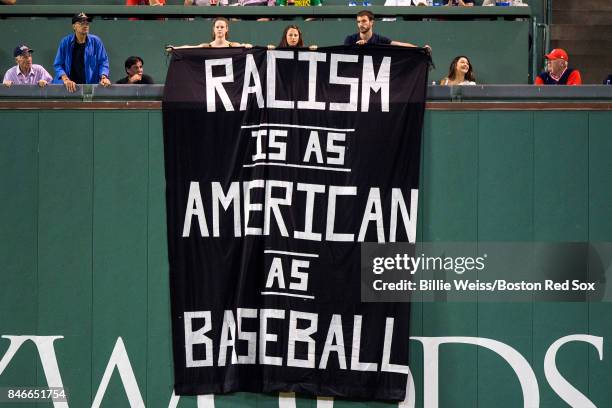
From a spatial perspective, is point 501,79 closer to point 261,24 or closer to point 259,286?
point 261,24

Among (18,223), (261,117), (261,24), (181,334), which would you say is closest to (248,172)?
(261,117)

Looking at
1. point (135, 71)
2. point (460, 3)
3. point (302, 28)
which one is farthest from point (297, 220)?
point (460, 3)

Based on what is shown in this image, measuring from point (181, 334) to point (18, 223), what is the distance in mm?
2069

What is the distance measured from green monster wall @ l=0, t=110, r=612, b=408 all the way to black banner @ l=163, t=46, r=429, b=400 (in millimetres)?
243

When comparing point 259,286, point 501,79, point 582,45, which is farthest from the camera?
point 582,45

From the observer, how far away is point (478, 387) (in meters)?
10.9

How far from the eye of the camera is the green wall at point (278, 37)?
596 inches

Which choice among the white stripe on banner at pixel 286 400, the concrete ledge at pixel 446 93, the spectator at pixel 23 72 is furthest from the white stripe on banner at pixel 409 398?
the spectator at pixel 23 72

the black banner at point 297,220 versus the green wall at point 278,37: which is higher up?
the green wall at point 278,37

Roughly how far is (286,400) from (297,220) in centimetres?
184

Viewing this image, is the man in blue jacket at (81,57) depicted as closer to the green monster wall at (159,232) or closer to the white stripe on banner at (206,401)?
the green monster wall at (159,232)

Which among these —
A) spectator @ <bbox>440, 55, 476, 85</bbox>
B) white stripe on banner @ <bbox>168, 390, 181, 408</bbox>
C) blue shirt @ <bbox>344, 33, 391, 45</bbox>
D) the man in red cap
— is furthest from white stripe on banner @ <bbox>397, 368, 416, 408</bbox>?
the man in red cap

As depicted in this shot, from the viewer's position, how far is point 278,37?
49.7 ft

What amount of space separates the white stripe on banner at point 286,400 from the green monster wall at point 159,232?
0.18ft
